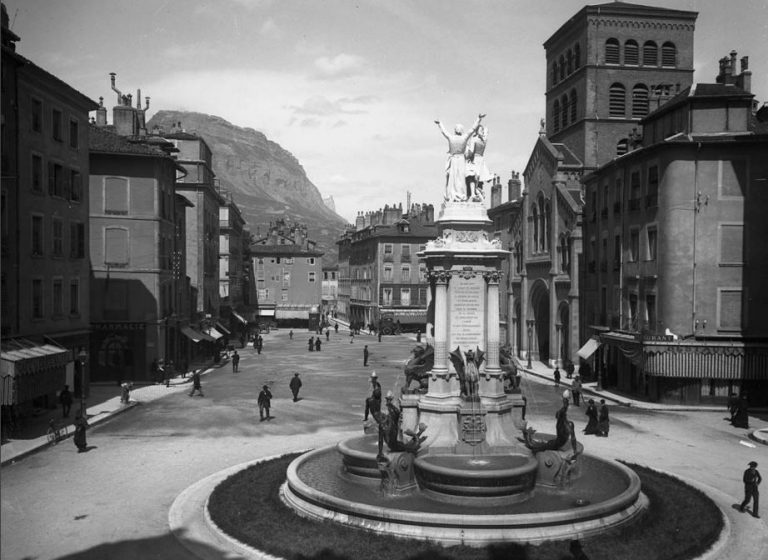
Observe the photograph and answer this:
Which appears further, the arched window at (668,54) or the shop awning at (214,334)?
the arched window at (668,54)

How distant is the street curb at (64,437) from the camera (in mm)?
21292

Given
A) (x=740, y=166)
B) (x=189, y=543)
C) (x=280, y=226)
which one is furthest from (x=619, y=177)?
(x=280, y=226)

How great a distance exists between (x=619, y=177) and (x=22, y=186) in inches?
1257

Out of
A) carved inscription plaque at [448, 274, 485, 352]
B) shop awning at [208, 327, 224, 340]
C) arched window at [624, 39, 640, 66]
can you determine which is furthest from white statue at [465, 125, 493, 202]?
arched window at [624, 39, 640, 66]

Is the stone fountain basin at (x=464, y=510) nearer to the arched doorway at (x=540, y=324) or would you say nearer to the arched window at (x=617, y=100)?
the arched doorway at (x=540, y=324)

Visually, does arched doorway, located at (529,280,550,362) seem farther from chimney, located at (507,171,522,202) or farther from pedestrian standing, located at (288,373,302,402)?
pedestrian standing, located at (288,373,302,402)

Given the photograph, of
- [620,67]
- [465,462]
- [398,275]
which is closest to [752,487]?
[465,462]

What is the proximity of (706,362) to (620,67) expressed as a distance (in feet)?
101

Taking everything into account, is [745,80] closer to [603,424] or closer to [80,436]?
[603,424]

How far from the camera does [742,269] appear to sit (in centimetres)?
3425

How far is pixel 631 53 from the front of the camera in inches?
2210

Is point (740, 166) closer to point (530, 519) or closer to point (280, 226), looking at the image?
point (530, 519)

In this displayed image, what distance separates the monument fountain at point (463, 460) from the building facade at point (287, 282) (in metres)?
80.9

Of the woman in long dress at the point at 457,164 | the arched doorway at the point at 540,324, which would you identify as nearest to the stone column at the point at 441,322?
the woman in long dress at the point at 457,164
